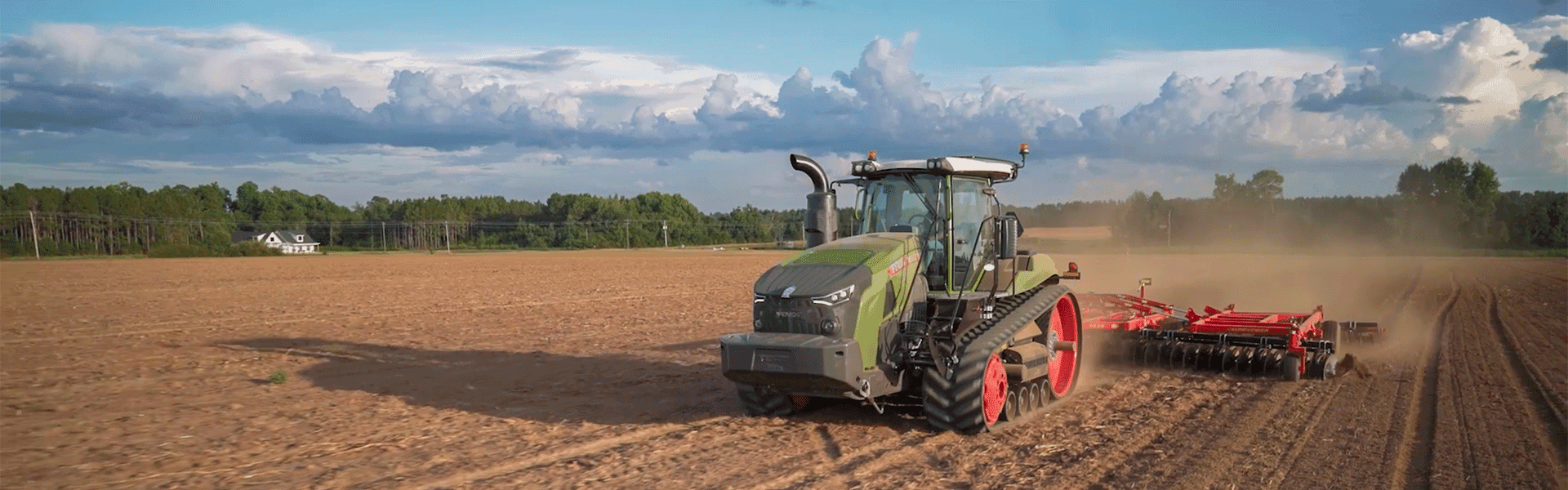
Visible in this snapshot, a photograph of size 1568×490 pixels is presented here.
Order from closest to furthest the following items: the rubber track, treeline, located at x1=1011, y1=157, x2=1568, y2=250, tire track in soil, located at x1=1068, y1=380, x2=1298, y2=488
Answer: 1. tire track in soil, located at x1=1068, y1=380, x2=1298, y2=488
2. the rubber track
3. treeline, located at x1=1011, y1=157, x2=1568, y2=250

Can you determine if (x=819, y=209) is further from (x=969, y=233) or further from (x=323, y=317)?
(x=323, y=317)

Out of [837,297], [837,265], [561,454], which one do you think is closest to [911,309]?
[837,265]

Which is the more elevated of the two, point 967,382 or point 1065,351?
point 967,382

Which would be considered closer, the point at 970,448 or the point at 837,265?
the point at 970,448

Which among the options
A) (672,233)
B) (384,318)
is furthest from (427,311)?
(672,233)

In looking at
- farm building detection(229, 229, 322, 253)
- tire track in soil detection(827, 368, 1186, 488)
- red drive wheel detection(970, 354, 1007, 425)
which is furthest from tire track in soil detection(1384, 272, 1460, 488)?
farm building detection(229, 229, 322, 253)

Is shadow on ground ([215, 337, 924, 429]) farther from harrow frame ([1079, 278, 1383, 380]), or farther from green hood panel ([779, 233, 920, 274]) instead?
harrow frame ([1079, 278, 1383, 380])
